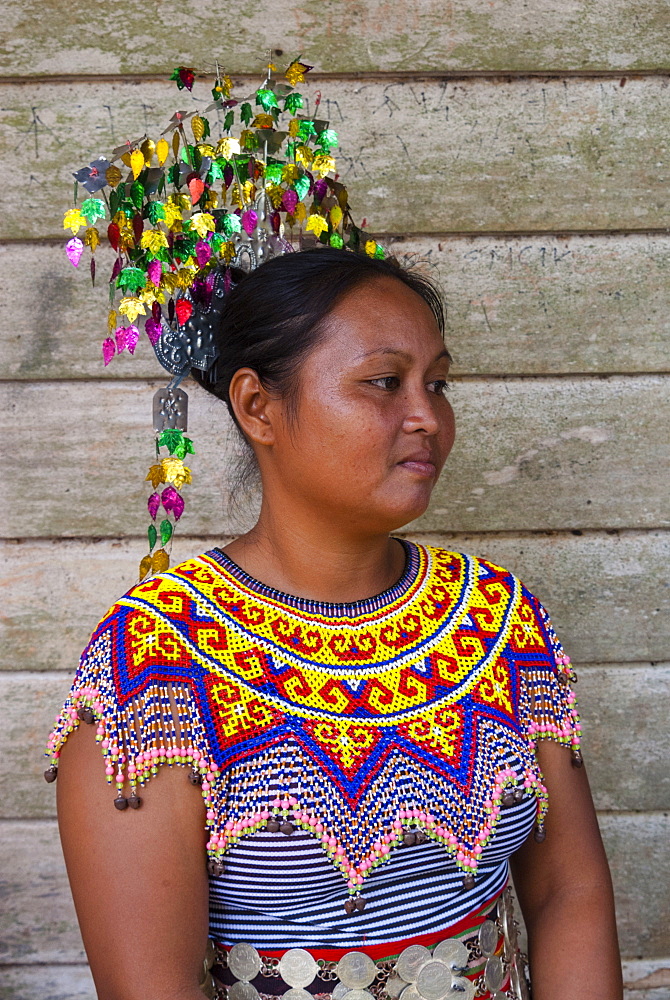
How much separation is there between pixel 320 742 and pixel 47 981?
4.66 ft

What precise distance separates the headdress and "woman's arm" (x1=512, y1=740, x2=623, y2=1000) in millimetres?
812

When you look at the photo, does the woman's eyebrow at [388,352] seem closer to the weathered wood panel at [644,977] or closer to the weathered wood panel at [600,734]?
the weathered wood panel at [600,734]

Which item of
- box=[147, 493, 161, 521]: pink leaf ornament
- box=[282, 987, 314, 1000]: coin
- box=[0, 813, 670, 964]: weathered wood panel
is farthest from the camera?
box=[0, 813, 670, 964]: weathered wood panel

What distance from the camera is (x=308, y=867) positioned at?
1.35 m

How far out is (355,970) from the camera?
139 centimetres

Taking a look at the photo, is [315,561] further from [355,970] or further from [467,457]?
[467,457]

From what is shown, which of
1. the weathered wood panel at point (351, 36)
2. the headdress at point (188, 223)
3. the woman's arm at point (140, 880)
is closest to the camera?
the woman's arm at point (140, 880)

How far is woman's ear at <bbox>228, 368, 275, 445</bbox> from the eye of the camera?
155 cm

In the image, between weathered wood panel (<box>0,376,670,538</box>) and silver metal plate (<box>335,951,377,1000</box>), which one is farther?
weathered wood panel (<box>0,376,670,538</box>)

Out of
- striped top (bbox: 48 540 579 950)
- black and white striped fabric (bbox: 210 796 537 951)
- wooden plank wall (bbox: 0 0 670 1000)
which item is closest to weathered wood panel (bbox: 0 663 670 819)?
wooden plank wall (bbox: 0 0 670 1000)

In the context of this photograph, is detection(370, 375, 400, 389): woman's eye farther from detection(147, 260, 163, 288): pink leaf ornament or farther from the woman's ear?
detection(147, 260, 163, 288): pink leaf ornament

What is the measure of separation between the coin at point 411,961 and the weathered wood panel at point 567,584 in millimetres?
1049

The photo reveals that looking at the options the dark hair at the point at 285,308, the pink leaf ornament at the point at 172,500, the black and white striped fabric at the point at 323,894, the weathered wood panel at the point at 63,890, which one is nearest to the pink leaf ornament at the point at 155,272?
the dark hair at the point at 285,308

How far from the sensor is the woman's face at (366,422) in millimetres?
1437
